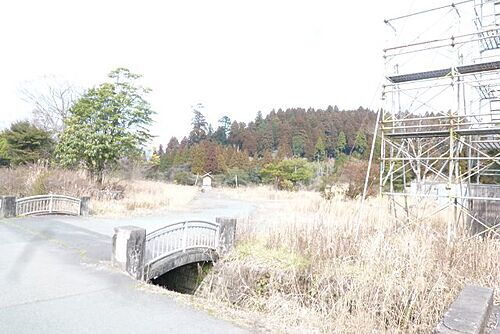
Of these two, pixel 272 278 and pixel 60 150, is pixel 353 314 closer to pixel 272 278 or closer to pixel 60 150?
pixel 272 278

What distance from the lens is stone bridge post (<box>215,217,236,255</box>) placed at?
7.22 meters

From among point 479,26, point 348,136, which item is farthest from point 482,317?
point 348,136

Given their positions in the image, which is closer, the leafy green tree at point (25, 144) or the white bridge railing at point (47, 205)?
the white bridge railing at point (47, 205)

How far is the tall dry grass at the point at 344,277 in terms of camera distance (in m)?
4.29

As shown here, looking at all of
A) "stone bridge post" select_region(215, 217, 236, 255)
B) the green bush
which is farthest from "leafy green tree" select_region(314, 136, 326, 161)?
"stone bridge post" select_region(215, 217, 236, 255)

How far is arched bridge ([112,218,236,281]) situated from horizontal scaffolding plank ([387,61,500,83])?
529cm

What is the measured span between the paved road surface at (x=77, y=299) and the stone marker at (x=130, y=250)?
195 mm

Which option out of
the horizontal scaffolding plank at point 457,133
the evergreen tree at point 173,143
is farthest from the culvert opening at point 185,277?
the evergreen tree at point 173,143

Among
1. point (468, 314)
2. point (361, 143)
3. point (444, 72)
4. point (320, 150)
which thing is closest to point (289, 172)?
point (361, 143)

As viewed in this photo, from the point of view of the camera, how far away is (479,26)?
8914 millimetres

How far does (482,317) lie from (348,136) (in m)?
47.6

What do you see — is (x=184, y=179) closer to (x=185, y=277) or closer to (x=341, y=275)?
(x=185, y=277)

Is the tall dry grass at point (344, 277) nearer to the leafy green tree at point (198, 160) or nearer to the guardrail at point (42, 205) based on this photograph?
the guardrail at point (42, 205)

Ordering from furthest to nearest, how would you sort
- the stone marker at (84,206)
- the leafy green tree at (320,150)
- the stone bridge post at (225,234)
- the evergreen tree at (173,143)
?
the evergreen tree at (173,143) → the leafy green tree at (320,150) → the stone marker at (84,206) → the stone bridge post at (225,234)
